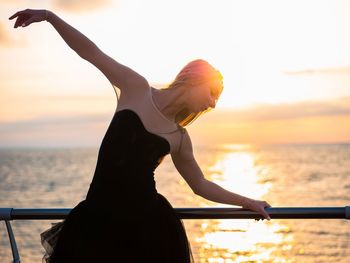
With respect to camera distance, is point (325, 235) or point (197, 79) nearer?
point (197, 79)

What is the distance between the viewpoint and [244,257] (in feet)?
84.0

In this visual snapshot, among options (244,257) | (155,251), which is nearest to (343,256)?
(244,257)

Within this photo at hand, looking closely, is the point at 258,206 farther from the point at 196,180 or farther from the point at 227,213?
the point at 196,180

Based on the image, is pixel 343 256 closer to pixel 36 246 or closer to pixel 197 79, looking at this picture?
pixel 36 246

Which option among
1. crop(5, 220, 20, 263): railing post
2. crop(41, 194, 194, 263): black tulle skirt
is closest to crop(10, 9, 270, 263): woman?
crop(41, 194, 194, 263): black tulle skirt

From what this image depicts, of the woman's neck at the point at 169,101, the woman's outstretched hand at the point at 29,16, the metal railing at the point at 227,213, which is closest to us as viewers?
the metal railing at the point at 227,213

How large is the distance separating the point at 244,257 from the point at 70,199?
30.0 m

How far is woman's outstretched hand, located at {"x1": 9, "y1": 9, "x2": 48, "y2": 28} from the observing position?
3.52 meters

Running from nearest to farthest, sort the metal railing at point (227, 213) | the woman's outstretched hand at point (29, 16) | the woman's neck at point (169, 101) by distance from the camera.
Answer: the metal railing at point (227, 213) < the woman's outstretched hand at point (29, 16) < the woman's neck at point (169, 101)

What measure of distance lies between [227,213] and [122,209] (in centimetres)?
55

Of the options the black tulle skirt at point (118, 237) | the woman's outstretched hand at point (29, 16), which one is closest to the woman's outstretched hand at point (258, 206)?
the black tulle skirt at point (118, 237)

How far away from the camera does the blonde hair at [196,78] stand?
3594mm

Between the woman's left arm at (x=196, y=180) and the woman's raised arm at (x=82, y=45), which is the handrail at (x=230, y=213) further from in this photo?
the woman's raised arm at (x=82, y=45)

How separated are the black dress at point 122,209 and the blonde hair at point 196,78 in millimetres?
214
